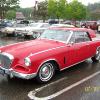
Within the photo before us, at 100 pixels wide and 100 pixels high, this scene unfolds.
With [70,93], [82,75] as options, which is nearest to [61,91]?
[70,93]

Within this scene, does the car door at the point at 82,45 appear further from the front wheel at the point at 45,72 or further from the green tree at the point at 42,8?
the green tree at the point at 42,8

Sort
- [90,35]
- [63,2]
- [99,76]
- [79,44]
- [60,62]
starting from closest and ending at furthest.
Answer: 1. [60,62]
2. [99,76]
3. [79,44]
4. [90,35]
5. [63,2]

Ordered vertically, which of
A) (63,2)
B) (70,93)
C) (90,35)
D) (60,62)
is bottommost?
(70,93)

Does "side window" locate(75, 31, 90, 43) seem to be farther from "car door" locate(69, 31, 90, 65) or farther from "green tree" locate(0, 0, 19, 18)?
"green tree" locate(0, 0, 19, 18)

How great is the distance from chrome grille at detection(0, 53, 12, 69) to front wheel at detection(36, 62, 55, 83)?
0.90m

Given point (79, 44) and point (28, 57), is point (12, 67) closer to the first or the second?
point (28, 57)

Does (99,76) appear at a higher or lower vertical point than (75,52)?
lower

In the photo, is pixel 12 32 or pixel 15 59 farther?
pixel 12 32

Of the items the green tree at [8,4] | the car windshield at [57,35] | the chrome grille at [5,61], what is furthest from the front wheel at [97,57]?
the green tree at [8,4]

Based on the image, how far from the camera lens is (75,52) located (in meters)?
7.27

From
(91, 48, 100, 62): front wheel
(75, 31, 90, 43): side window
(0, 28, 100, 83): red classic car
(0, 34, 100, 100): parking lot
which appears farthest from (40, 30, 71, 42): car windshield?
(91, 48, 100, 62): front wheel

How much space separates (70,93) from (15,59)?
178cm

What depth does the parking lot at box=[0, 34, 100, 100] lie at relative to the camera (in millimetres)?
5301

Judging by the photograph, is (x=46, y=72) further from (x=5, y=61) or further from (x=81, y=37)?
(x=81, y=37)
